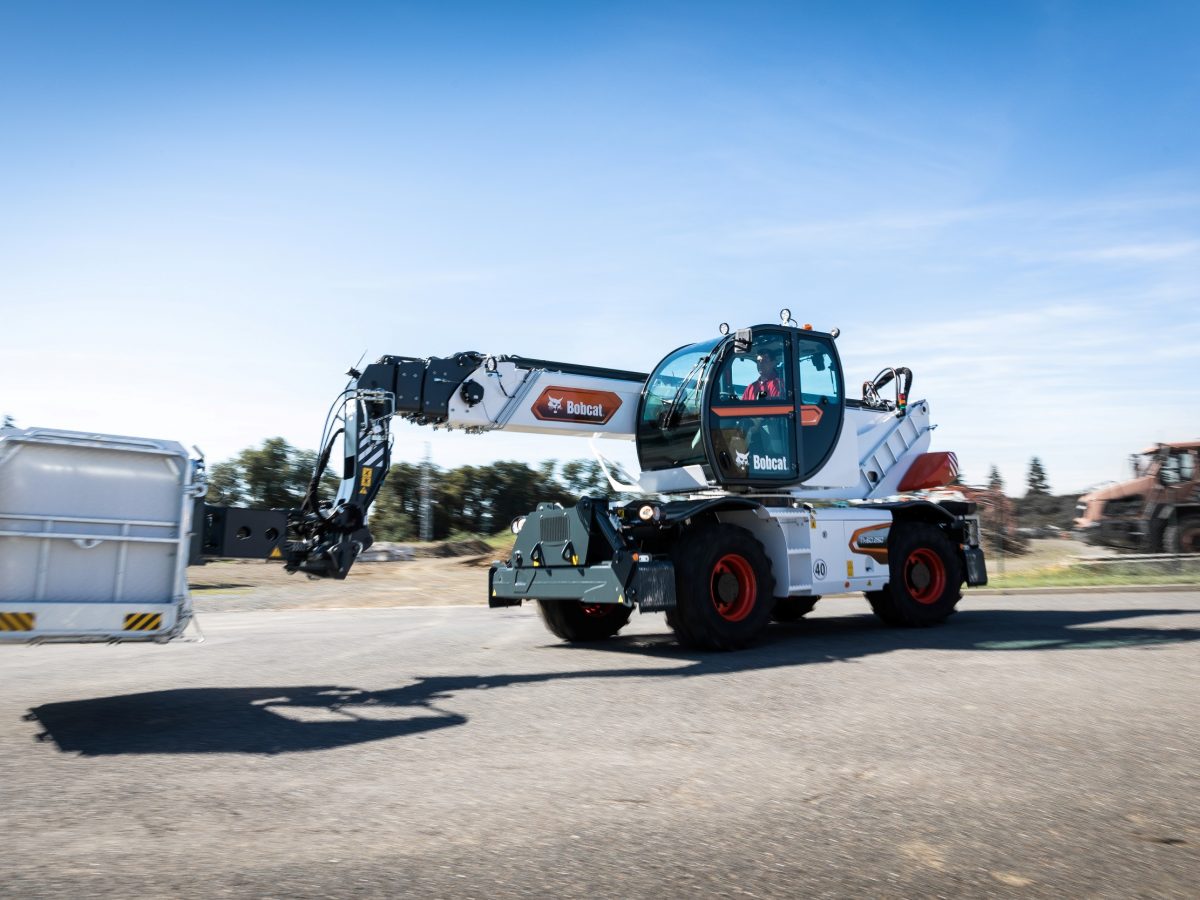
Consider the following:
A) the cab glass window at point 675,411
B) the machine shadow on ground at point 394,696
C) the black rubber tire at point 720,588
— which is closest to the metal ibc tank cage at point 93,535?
the machine shadow on ground at point 394,696

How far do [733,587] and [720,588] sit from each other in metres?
0.18

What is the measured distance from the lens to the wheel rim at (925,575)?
12.3 meters

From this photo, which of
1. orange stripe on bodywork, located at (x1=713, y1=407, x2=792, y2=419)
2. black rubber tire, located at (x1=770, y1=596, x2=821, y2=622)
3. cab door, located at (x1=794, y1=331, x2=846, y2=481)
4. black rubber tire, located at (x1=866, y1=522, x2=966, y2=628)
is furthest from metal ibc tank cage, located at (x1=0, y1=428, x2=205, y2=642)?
black rubber tire, located at (x1=770, y1=596, x2=821, y2=622)

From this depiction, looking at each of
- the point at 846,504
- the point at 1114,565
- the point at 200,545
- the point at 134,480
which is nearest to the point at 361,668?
the point at 200,545

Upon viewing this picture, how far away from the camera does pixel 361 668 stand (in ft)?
29.6

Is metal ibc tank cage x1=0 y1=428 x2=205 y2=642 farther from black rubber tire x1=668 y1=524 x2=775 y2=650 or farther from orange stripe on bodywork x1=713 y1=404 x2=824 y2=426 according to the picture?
orange stripe on bodywork x1=713 y1=404 x2=824 y2=426

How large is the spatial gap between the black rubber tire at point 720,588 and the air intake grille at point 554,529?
1.24 meters

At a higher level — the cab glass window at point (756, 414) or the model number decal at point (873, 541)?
the cab glass window at point (756, 414)

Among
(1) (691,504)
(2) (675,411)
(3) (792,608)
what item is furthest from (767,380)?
(3) (792,608)

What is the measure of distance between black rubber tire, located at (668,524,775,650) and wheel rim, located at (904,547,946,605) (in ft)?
9.82

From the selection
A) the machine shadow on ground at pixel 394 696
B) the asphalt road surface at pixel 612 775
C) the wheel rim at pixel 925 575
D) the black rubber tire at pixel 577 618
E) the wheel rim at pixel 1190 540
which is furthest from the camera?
the wheel rim at pixel 1190 540

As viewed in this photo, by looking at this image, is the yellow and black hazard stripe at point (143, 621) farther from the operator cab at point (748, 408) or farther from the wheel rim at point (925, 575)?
the wheel rim at point (925, 575)

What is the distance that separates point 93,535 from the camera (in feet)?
22.9

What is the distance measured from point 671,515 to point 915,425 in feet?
19.0
